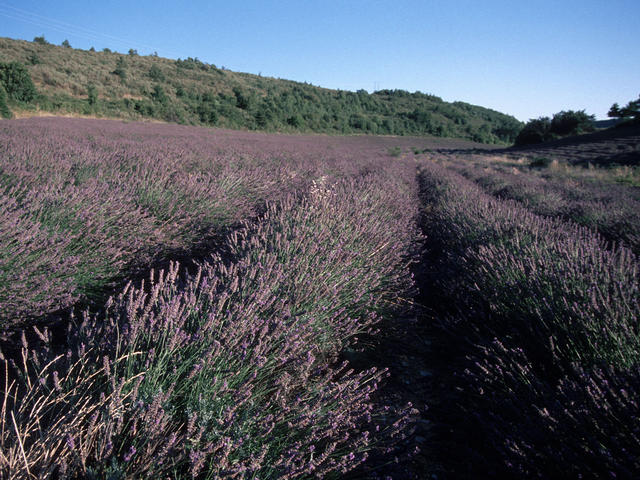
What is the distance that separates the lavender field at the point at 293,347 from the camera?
1.07 meters

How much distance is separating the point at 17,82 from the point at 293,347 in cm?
2794

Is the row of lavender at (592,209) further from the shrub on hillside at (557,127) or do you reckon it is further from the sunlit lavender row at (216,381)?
the shrub on hillside at (557,127)

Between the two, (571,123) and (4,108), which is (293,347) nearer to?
(4,108)

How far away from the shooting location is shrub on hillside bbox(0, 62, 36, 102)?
20.3 m

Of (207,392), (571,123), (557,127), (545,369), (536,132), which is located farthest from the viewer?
(536,132)

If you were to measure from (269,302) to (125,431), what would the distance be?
2.55 ft

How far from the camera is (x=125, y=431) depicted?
1055 mm

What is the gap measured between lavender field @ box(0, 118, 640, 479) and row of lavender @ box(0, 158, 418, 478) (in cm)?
1

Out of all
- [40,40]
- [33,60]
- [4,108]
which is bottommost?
[4,108]

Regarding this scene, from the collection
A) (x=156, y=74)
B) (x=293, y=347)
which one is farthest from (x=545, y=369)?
(x=156, y=74)

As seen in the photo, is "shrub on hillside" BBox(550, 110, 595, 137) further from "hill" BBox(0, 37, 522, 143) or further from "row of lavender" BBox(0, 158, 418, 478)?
"row of lavender" BBox(0, 158, 418, 478)

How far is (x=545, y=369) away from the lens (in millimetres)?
1894

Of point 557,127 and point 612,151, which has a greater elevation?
point 557,127

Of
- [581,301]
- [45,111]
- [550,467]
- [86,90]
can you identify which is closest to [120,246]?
[550,467]
